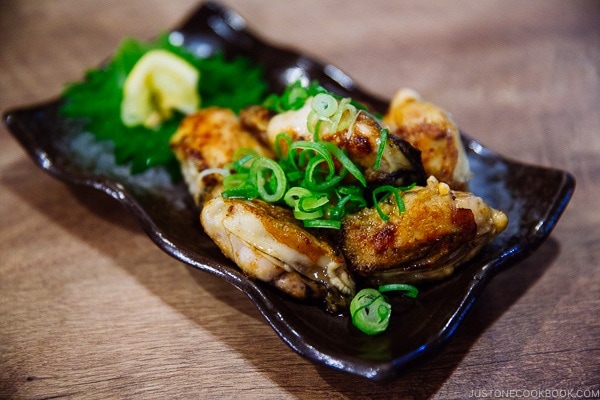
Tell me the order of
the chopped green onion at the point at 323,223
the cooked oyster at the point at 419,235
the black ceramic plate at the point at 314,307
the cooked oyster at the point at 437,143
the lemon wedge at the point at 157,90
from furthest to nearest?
the lemon wedge at the point at 157,90
the cooked oyster at the point at 437,143
the chopped green onion at the point at 323,223
the cooked oyster at the point at 419,235
the black ceramic plate at the point at 314,307

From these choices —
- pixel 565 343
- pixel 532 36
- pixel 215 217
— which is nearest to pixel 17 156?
pixel 215 217

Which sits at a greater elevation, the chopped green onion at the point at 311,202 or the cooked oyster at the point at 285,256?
the chopped green onion at the point at 311,202

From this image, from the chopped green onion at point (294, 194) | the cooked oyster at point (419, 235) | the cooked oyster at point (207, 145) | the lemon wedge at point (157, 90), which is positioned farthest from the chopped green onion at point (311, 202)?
the lemon wedge at point (157, 90)

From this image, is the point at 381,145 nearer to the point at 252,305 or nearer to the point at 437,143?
the point at 437,143

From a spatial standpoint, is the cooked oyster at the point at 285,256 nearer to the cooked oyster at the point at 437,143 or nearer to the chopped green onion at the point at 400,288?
the chopped green onion at the point at 400,288

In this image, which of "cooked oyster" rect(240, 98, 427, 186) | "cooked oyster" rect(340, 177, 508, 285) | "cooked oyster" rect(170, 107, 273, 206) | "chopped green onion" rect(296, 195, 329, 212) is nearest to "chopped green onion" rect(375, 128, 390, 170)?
"cooked oyster" rect(240, 98, 427, 186)

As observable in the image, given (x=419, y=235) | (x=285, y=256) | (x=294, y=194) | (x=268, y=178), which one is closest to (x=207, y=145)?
(x=268, y=178)

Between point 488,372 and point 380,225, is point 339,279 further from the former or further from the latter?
point 488,372
